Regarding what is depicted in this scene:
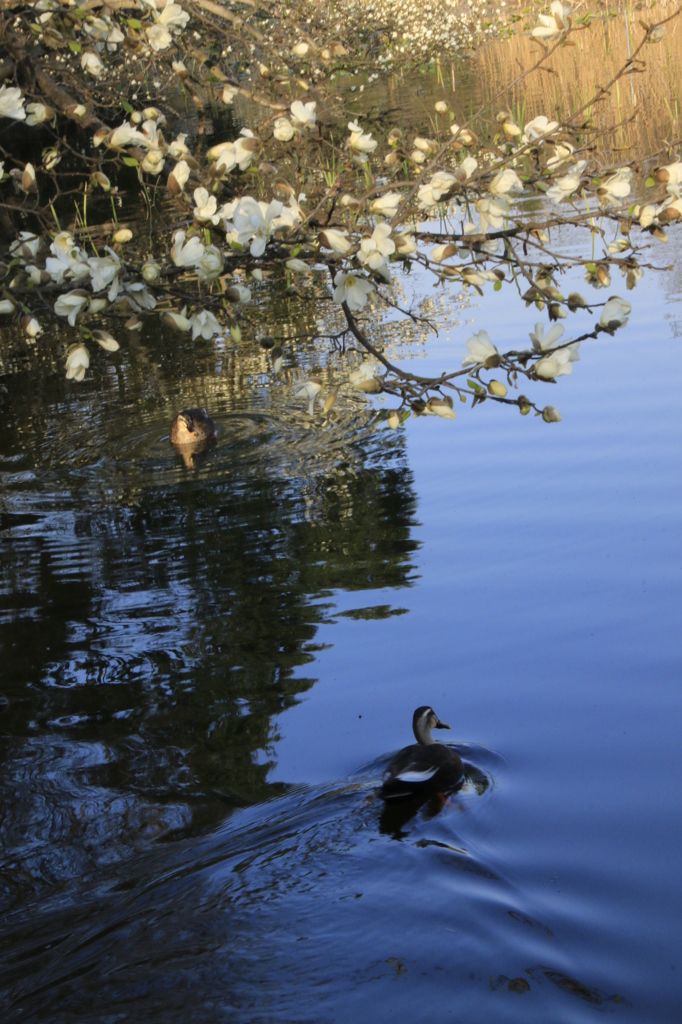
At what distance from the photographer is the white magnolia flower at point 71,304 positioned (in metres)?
3.36

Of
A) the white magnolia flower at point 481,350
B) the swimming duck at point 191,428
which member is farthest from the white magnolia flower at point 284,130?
the swimming duck at point 191,428

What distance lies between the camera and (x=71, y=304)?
3.38 m

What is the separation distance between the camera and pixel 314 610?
17.9 ft

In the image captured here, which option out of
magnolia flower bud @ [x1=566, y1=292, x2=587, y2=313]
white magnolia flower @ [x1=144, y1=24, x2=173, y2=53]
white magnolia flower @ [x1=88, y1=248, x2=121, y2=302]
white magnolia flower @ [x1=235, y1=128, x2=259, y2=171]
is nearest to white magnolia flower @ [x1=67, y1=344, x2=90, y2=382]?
white magnolia flower @ [x1=88, y1=248, x2=121, y2=302]

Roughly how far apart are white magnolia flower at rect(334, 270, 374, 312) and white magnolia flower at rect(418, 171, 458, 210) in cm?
31

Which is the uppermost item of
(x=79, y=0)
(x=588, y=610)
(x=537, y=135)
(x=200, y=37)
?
(x=200, y=37)

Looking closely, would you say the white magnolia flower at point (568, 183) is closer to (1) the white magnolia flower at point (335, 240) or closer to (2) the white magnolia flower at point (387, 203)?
(2) the white magnolia flower at point (387, 203)

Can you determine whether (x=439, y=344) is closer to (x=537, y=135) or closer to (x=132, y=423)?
(x=132, y=423)

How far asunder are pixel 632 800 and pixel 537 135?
7.89 ft

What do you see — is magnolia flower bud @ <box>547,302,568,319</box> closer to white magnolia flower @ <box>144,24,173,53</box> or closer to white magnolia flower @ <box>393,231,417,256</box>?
white magnolia flower @ <box>393,231,417,256</box>

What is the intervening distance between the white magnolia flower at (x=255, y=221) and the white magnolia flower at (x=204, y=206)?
36cm

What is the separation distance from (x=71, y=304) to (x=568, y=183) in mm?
1717

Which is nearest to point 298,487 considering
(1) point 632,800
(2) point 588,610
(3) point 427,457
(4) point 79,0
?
(3) point 427,457

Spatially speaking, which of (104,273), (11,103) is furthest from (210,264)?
(11,103)
